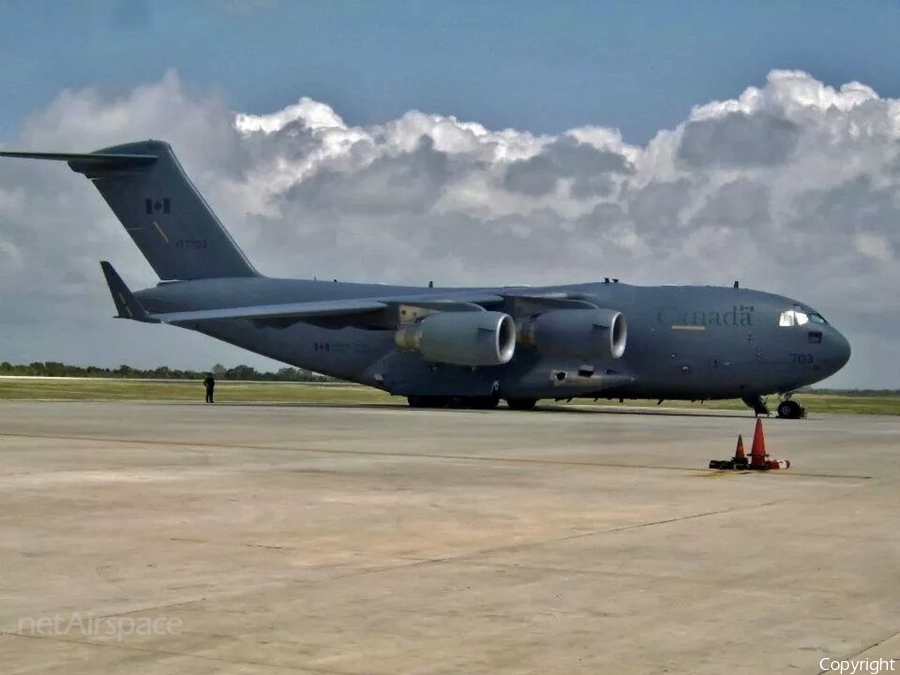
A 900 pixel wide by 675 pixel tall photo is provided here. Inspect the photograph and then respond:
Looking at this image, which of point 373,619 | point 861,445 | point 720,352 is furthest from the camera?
point 720,352

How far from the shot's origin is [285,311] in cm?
3953

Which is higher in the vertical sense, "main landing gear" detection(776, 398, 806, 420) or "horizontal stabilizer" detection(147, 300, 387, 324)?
"horizontal stabilizer" detection(147, 300, 387, 324)

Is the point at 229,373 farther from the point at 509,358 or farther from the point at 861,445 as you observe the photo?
the point at 861,445

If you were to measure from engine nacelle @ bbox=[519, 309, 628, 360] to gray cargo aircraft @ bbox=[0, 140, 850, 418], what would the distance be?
0.14 feet

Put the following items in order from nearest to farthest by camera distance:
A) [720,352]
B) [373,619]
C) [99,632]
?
[99,632] < [373,619] < [720,352]

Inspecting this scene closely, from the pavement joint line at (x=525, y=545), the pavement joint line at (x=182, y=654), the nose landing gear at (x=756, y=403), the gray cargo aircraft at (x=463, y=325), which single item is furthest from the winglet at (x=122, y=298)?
the pavement joint line at (x=182, y=654)

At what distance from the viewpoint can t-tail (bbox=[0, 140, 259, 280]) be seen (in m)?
45.3

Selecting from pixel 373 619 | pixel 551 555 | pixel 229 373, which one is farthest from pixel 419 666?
pixel 229 373

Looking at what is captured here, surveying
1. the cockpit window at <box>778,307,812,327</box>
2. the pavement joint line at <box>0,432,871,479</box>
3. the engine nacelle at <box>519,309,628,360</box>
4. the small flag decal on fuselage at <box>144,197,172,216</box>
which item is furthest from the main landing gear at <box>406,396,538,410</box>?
the pavement joint line at <box>0,432,871,479</box>

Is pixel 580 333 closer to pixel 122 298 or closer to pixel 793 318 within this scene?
pixel 793 318

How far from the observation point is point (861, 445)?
79.8 ft

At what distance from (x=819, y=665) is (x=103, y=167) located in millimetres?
41965

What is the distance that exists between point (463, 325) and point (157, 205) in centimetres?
1317

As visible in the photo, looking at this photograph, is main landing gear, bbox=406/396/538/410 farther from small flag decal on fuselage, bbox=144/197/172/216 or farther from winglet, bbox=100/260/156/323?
small flag decal on fuselage, bbox=144/197/172/216
